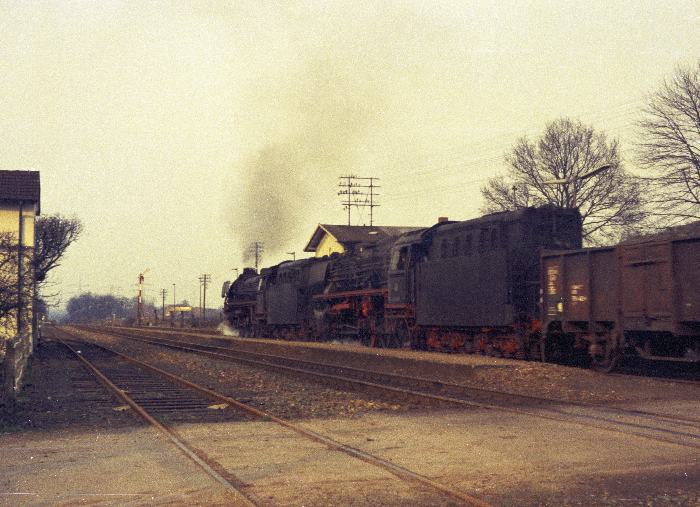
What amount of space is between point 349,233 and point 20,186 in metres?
40.2

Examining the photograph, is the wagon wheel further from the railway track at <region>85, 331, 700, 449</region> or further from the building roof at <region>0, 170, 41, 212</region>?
the building roof at <region>0, 170, 41, 212</region>

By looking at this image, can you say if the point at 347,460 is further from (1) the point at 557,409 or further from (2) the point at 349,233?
(2) the point at 349,233

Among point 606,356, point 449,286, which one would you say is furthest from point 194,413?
point 449,286

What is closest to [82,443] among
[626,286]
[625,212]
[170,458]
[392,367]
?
[170,458]

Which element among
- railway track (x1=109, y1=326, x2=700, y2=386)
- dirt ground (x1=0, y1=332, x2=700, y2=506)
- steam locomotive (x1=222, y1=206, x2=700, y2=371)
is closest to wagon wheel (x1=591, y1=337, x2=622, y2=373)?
steam locomotive (x1=222, y1=206, x2=700, y2=371)

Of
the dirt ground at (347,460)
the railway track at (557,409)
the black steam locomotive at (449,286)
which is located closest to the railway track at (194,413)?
the dirt ground at (347,460)

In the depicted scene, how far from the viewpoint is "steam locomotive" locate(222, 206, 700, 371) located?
51.4 feet

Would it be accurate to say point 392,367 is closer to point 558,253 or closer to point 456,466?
point 558,253

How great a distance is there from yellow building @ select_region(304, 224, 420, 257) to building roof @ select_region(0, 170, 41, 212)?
115 feet

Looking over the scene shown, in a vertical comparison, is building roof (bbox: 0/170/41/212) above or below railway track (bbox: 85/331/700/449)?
above

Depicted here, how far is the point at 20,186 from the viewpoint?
94.9 feet

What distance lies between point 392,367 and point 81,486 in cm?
1477

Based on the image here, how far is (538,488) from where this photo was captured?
660 cm

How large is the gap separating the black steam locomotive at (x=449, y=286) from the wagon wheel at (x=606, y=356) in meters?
1.66
